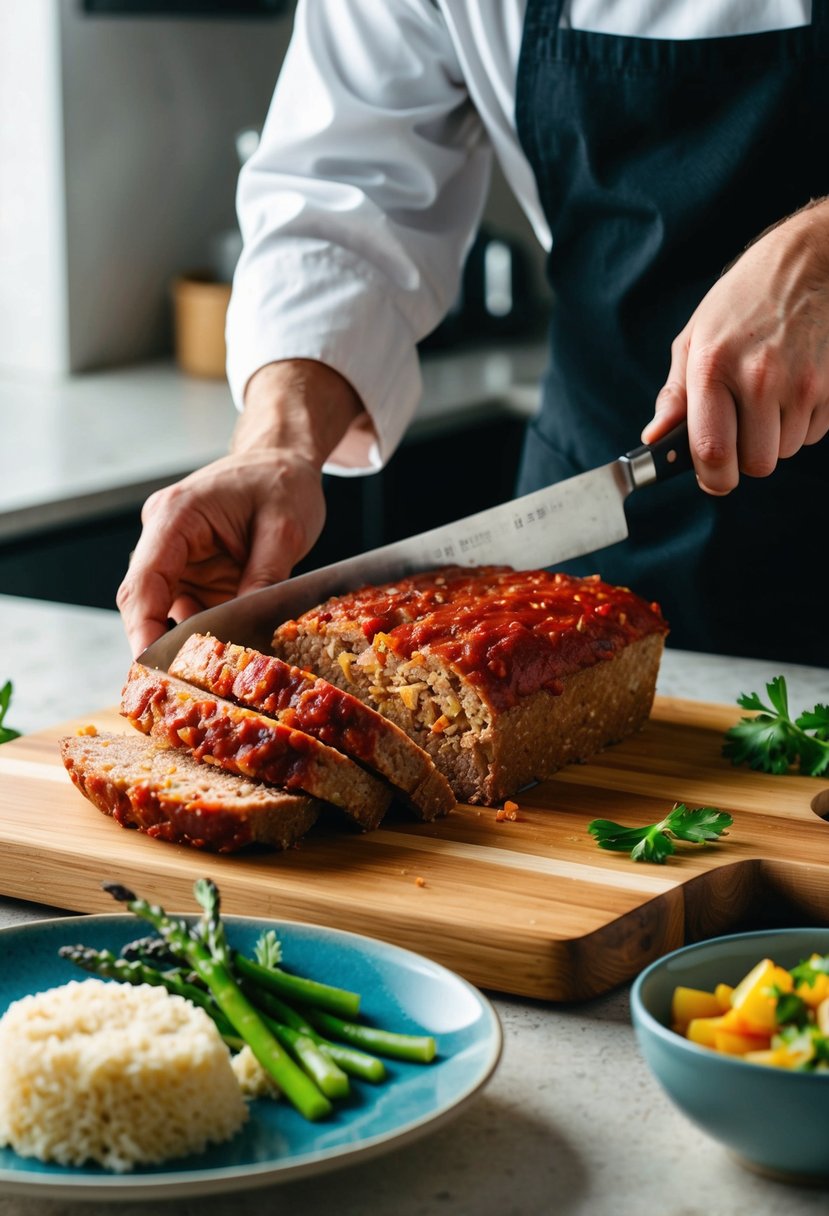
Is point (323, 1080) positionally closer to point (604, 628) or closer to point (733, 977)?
point (733, 977)

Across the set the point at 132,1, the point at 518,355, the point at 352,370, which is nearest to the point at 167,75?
the point at 132,1

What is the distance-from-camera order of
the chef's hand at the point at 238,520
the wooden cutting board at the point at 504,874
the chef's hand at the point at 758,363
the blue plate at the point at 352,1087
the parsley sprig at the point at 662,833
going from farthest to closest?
the chef's hand at the point at 238,520, the chef's hand at the point at 758,363, the parsley sprig at the point at 662,833, the wooden cutting board at the point at 504,874, the blue plate at the point at 352,1087

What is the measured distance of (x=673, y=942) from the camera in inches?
63.5

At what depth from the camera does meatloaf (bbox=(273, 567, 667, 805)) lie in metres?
1.92

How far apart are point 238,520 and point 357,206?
711 millimetres

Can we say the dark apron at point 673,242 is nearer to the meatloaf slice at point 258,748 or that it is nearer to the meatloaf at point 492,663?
the meatloaf at point 492,663

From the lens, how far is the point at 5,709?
201cm

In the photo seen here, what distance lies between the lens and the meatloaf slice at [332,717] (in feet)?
5.80

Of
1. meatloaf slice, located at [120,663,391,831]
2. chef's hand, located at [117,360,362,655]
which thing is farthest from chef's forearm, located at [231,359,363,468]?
meatloaf slice, located at [120,663,391,831]

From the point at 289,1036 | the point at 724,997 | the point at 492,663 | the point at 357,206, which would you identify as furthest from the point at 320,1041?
the point at 357,206

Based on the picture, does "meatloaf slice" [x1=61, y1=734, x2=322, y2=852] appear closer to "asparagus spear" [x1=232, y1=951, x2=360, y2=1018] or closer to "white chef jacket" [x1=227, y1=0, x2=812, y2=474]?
"asparagus spear" [x1=232, y1=951, x2=360, y2=1018]

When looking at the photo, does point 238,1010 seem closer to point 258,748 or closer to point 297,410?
point 258,748

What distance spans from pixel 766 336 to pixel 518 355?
12.3 ft

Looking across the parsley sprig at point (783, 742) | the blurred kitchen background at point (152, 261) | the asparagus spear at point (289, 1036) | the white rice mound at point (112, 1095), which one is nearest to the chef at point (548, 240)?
the parsley sprig at point (783, 742)
